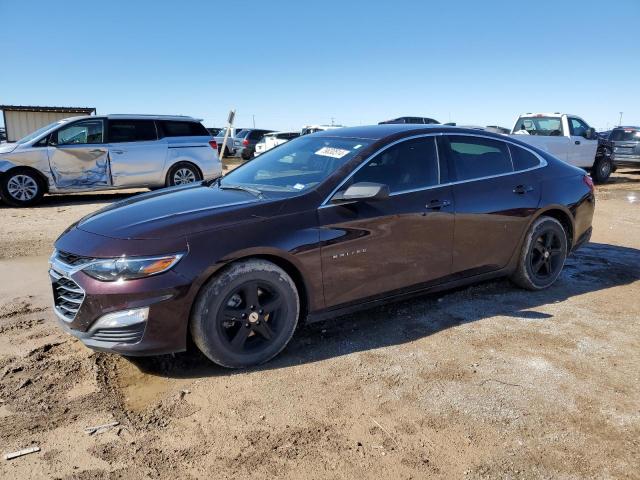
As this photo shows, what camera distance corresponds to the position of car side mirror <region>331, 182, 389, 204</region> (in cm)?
364

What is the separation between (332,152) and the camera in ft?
13.9

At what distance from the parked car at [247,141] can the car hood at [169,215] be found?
22.7 metres

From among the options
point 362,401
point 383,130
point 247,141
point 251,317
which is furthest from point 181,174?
point 247,141

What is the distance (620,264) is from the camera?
6195mm

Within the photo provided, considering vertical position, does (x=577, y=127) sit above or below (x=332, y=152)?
above

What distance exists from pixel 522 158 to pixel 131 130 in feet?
28.7

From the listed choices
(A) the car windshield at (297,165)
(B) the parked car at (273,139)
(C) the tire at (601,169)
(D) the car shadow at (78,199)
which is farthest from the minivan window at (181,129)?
(C) the tire at (601,169)

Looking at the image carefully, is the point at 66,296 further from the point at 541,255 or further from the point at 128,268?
the point at 541,255

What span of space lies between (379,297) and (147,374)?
5.63 ft

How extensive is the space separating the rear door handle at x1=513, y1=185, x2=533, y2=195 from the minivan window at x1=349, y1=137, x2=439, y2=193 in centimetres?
92

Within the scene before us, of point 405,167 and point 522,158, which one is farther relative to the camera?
point 522,158

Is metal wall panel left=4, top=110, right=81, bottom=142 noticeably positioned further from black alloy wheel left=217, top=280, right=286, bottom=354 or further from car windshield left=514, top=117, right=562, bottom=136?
black alloy wheel left=217, top=280, right=286, bottom=354

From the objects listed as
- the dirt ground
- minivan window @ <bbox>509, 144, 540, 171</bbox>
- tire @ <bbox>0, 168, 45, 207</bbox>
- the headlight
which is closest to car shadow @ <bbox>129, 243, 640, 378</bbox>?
the dirt ground

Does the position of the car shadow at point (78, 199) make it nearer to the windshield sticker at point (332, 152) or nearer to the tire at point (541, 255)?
the windshield sticker at point (332, 152)
